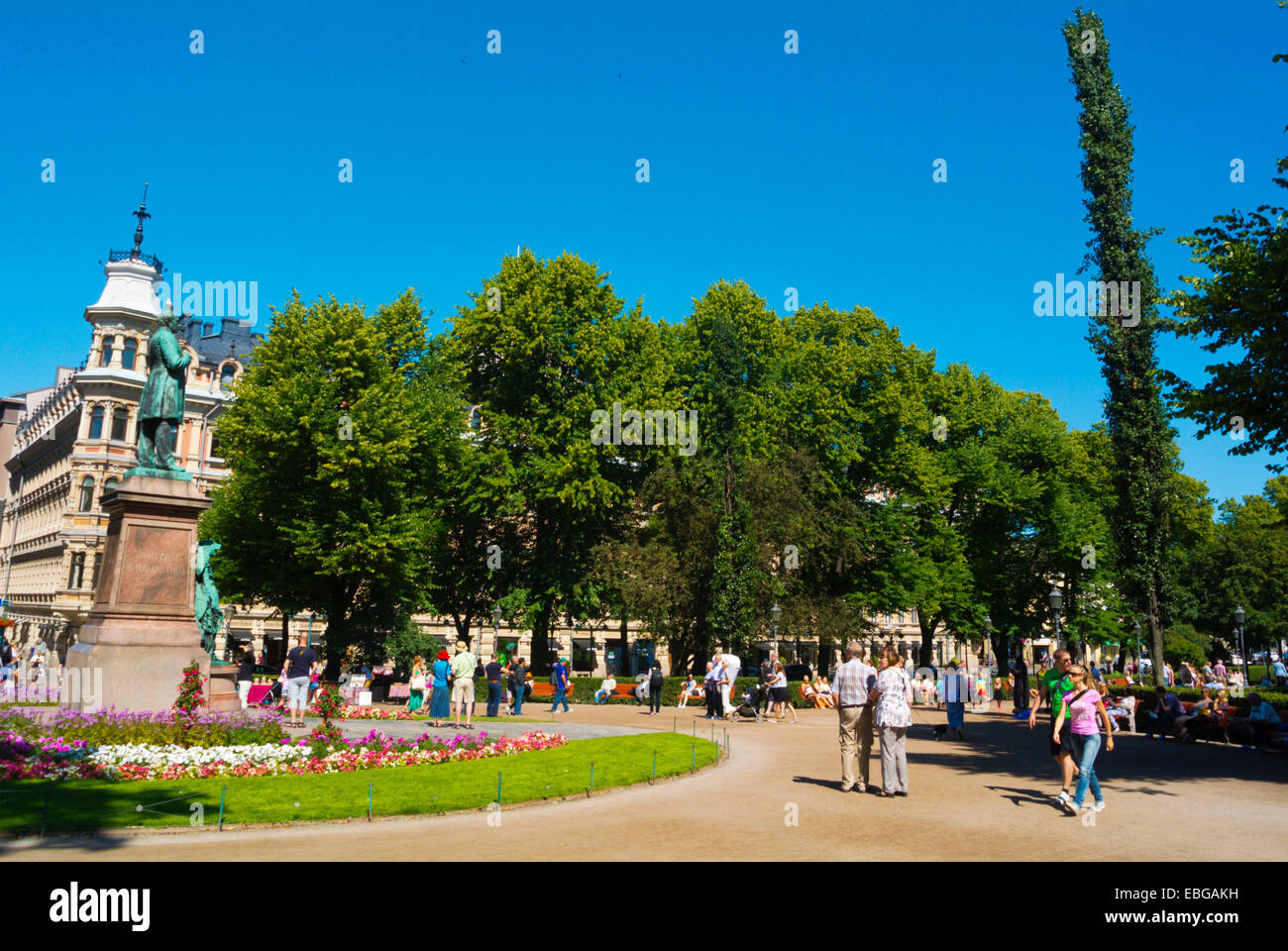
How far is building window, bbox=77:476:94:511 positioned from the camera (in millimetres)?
58156

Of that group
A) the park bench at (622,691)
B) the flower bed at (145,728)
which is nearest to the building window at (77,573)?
the park bench at (622,691)

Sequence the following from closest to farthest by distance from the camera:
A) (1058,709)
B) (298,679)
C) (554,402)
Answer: (1058,709) < (298,679) < (554,402)

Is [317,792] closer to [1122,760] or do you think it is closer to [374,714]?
[1122,760]

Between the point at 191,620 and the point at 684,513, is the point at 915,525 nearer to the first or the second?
the point at 684,513

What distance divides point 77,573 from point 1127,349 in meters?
57.7

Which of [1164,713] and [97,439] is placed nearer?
[1164,713]

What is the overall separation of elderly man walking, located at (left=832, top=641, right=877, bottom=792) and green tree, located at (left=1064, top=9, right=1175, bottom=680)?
2259cm

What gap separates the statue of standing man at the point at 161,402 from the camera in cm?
1978

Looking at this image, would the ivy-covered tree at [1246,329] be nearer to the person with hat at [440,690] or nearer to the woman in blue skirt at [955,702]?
the woman in blue skirt at [955,702]

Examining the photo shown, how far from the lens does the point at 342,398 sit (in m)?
35.0

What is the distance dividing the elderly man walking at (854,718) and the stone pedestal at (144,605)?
12.0m

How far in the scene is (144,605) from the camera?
18094 mm

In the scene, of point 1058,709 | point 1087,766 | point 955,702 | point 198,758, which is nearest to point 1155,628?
point 955,702

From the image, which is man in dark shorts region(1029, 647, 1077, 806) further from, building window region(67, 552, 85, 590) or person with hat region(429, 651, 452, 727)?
building window region(67, 552, 85, 590)
